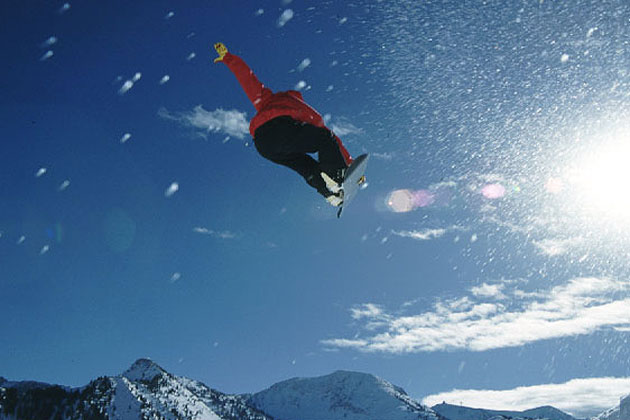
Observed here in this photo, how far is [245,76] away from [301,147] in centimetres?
144

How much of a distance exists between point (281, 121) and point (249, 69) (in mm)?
1018

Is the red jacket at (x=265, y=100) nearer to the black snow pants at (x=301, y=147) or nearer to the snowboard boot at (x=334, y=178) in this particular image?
the black snow pants at (x=301, y=147)

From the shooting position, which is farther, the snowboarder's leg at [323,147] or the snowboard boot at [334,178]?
the snowboard boot at [334,178]

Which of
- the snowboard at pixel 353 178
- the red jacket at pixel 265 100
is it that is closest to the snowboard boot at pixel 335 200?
the snowboard at pixel 353 178

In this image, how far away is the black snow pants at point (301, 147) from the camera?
7051 mm

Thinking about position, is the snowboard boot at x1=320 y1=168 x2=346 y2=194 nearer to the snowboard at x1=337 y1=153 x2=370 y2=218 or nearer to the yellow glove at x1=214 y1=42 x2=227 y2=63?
the snowboard at x1=337 y1=153 x2=370 y2=218

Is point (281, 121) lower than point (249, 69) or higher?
lower

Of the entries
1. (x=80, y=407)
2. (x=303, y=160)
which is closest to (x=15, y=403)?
(x=80, y=407)

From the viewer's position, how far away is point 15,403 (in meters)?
178

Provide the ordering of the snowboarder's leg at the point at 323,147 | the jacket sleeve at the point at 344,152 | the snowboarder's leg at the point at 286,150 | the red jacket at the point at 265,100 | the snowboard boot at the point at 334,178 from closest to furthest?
the red jacket at the point at 265,100
the snowboarder's leg at the point at 286,150
the snowboarder's leg at the point at 323,147
the jacket sleeve at the point at 344,152
the snowboard boot at the point at 334,178

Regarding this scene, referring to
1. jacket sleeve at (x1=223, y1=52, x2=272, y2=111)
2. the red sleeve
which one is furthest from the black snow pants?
jacket sleeve at (x1=223, y1=52, x2=272, y2=111)

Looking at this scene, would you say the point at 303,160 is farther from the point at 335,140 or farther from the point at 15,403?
the point at 15,403

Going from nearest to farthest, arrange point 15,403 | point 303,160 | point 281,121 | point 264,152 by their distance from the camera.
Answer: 1. point 281,121
2. point 264,152
3. point 303,160
4. point 15,403

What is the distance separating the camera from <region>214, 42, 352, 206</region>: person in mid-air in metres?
Answer: 6.92
